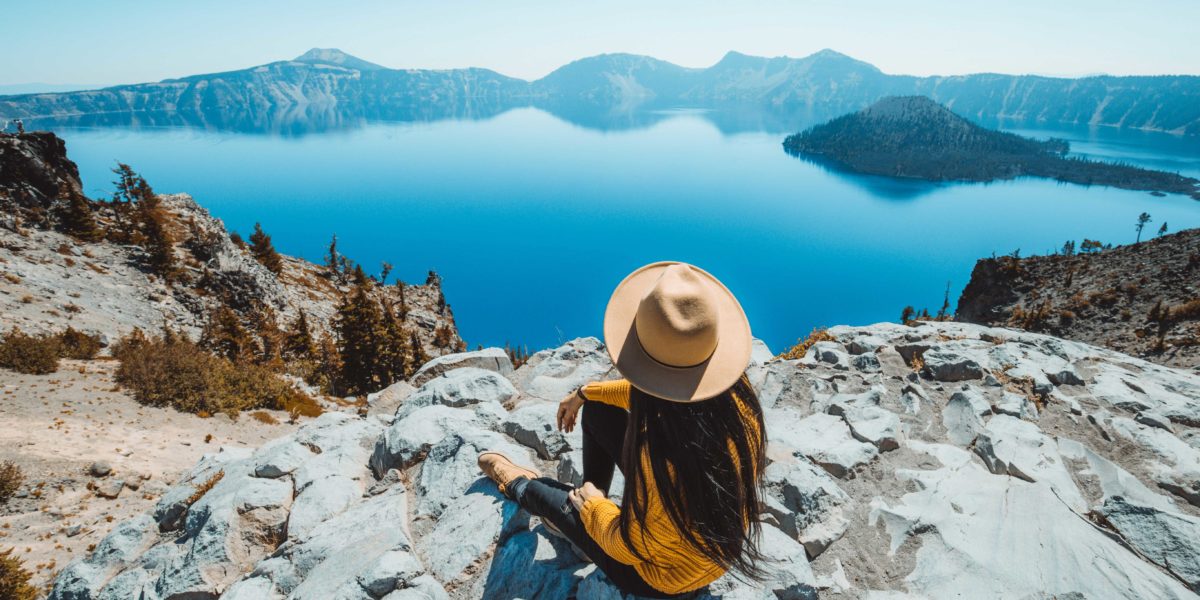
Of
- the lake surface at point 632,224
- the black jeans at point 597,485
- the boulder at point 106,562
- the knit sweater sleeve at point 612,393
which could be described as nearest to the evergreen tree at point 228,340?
the boulder at point 106,562

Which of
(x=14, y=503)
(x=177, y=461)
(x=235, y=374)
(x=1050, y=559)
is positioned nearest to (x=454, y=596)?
(x=1050, y=559)

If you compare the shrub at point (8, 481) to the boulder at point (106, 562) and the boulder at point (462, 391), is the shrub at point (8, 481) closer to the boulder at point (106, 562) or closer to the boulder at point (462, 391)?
the boulder at point (106, 562)

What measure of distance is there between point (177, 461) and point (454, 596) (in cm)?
1200

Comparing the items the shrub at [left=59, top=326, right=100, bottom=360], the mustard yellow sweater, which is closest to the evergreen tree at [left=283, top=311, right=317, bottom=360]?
the shrub at [left=59, top=326, right=100, bottom=360]

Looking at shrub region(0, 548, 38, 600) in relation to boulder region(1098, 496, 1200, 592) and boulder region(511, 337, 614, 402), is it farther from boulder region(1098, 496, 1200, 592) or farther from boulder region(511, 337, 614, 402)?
boulder region(1098, 496, 1200, 592)

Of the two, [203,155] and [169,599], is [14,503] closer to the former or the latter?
[169,599]

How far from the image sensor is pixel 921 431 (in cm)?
659

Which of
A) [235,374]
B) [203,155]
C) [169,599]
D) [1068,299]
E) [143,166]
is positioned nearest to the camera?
[169,599]

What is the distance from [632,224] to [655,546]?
361 ft

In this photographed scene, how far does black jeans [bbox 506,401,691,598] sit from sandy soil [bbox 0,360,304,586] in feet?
26.0

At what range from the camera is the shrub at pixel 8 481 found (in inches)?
365

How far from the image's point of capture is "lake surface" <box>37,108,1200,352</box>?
261 ft

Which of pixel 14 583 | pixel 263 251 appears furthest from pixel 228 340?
pixel 263 251

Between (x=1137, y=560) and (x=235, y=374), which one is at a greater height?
(x=1137, y=560)
